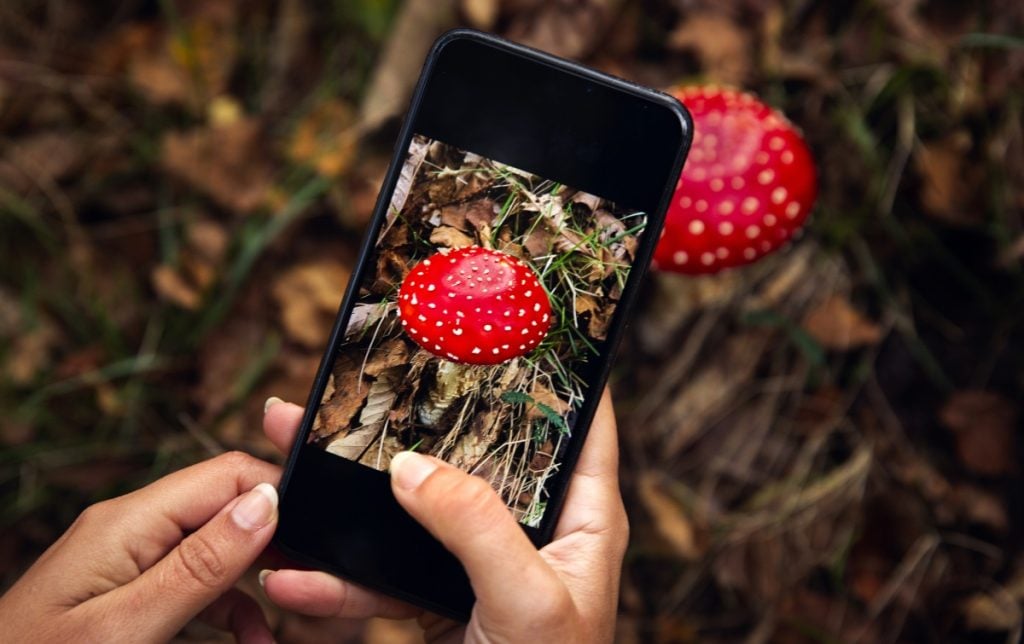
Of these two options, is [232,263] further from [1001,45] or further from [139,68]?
[1001,45]

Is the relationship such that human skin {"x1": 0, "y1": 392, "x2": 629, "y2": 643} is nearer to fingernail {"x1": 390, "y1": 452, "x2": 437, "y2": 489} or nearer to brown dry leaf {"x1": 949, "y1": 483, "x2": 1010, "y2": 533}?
→ fingernail {"x1": 390, "y1": 452, "x2": 437, "y2": 489}

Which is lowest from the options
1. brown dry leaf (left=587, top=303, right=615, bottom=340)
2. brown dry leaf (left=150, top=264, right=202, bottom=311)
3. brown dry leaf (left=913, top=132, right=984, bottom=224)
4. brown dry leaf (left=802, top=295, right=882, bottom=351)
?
brown dry leaf (left=150, top=264, right=202, bottom=311)

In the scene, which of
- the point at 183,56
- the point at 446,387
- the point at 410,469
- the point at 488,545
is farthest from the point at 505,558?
the point at 183,56

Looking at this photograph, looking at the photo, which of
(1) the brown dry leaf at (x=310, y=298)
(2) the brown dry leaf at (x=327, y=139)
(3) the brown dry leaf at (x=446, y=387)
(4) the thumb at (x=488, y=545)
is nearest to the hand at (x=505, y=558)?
(4) the thumb at (x=488, y=545)

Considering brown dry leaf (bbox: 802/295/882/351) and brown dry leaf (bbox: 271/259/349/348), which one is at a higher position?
brown dry leaf (bbox: 802/295/882/351)

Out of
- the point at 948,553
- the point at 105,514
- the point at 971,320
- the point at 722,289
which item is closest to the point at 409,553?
the point at 105,514

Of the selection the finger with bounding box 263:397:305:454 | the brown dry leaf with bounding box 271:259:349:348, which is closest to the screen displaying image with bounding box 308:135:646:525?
the finger with bounding box 263:397:305:454
